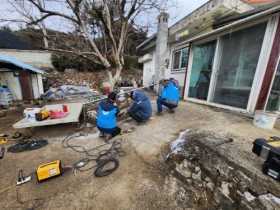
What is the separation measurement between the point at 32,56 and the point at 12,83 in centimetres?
532

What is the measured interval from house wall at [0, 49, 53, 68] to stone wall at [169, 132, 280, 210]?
13.4m

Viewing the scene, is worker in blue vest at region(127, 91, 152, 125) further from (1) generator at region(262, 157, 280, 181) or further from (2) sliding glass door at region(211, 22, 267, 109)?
(1) generator at region(262, 157, 280, 181)

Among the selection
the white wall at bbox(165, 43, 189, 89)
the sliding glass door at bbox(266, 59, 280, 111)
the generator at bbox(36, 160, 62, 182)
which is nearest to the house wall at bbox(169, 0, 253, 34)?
the white wall at bbox(165, 43, 189, 89)

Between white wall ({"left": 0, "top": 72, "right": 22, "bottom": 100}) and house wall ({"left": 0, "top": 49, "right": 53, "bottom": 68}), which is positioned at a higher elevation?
house wall ({"left": 0, "top": 49, "right": 53, "bottom": 68})

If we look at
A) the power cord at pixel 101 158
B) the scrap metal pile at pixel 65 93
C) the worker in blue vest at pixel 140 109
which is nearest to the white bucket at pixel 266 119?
the worker in blue vest at pixel 140 109

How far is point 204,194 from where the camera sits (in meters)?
1.77

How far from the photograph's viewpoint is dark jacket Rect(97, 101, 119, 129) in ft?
9.61

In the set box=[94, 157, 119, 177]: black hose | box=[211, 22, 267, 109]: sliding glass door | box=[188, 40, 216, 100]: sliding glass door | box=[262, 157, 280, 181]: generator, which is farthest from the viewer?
box=[188, 40, 216, 100]: sliding glass door

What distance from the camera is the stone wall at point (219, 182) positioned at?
1.37 meters

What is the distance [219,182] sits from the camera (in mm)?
1709

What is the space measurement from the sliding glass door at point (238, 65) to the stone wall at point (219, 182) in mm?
2403

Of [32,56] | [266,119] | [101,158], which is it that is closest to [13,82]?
[32,56]

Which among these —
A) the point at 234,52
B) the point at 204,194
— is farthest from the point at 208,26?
the point at 204,194

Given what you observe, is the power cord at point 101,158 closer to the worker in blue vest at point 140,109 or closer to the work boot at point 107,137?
the work boot at point 107,137
